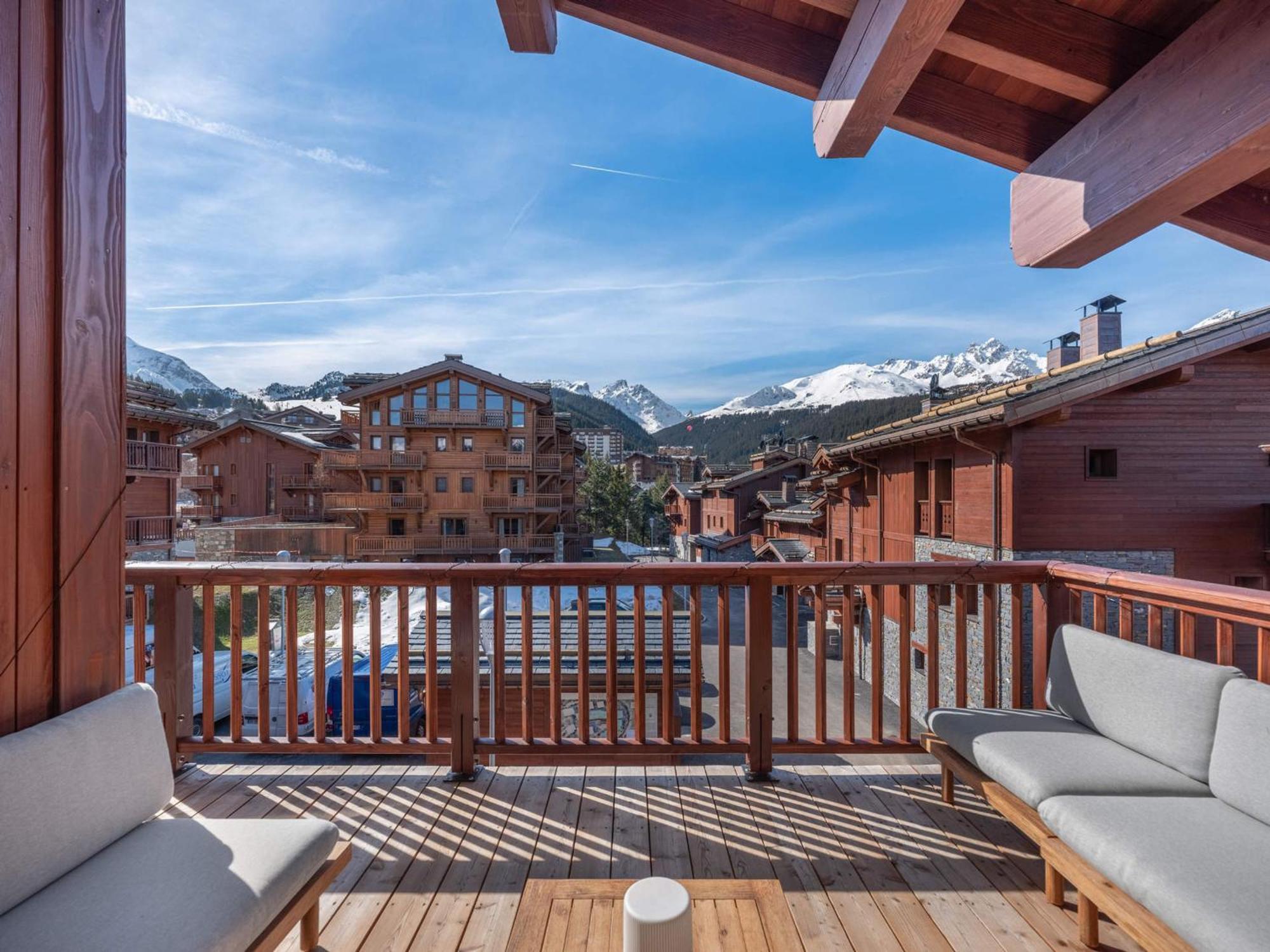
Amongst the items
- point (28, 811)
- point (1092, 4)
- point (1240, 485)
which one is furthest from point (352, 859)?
point (1240, 485)

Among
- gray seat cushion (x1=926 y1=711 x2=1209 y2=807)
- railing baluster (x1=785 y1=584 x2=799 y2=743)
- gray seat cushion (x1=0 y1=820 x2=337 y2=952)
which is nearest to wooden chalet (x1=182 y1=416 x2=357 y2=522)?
A: railing baluster (x1=785 y1=584 x2=799 y2=743)

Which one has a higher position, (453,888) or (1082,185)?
(1082,185)

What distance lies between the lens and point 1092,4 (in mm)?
1252

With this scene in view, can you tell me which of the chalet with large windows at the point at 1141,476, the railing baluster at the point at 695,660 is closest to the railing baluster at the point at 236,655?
the railing baluster at the point at 695,660

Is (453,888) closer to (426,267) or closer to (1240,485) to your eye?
(1240,485)

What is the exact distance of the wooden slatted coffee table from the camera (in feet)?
3.53

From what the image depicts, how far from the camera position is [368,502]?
19.1 m

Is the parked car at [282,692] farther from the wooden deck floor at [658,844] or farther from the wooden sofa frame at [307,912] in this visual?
the wooden sofa frame at [307,912]

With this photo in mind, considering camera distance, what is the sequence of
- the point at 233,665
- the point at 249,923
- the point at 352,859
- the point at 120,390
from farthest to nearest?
1. the point at 233,665
2. the point at 352,859
3. the point at 120,390
4. the point at 249,923

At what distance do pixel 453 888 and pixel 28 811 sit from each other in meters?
1.08

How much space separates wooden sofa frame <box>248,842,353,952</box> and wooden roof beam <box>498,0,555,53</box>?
2104 millimetres

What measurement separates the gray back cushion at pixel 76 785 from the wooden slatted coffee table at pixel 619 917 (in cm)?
103

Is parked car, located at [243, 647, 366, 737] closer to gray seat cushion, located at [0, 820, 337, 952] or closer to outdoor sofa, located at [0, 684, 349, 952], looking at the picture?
outdoor sofa, located at [0, 684, 349, 952]

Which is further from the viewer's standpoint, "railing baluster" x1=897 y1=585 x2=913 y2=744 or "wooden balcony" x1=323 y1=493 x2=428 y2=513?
"wooden balcony" x1=323 y1=493 x2=428 y2=513
